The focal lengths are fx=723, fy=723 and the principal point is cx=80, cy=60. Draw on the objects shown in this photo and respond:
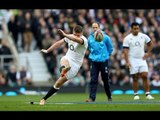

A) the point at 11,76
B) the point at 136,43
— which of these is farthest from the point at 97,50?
the point at 11,76

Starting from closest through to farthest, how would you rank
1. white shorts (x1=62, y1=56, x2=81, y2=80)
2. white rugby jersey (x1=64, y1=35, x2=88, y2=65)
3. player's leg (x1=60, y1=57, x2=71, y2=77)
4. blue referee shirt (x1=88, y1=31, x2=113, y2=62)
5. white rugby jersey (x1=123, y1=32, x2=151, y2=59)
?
player's leg (x1=60, y1=57, x2=71, y2=77), white shorts (x1=62, y1=56, x2=81, y2=80), white rugby jersey (x1=64, y1=35, x2=88, y2=65), blue referee shirt (x1=88, y1=31, x2=113, y2=62), white rugby jersey (x1=123, y1=32, x2=151, y2=59)

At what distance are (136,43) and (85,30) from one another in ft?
34.1

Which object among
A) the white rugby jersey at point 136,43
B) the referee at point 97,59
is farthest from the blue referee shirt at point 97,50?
the white rugby jersey at point 136,43

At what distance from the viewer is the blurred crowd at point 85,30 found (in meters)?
32.3

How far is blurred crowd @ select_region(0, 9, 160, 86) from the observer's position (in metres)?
32.3

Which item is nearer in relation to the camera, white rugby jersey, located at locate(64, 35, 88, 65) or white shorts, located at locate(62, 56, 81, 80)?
white shorts, located at locate(62, 56, 81, 80)

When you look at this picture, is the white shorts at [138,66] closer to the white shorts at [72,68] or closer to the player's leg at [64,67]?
the white shorts at [72,68]

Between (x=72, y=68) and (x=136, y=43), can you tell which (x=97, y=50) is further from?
(x=136, y=43)

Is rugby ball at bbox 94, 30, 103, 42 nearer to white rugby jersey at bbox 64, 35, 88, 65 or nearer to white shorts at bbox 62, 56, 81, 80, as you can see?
white rugby jersey at bbox 64, 35, 88, 65

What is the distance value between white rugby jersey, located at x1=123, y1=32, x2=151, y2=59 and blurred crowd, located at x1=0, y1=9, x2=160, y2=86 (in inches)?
314

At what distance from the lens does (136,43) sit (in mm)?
23312

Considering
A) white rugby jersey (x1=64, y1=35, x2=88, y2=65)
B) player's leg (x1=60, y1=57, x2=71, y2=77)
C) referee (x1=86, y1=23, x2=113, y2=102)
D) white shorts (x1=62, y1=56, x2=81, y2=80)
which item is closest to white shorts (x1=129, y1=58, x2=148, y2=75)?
referee (x1=86, y1=23, x2=113, y2=102)

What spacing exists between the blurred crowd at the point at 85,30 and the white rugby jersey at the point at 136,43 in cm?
798
